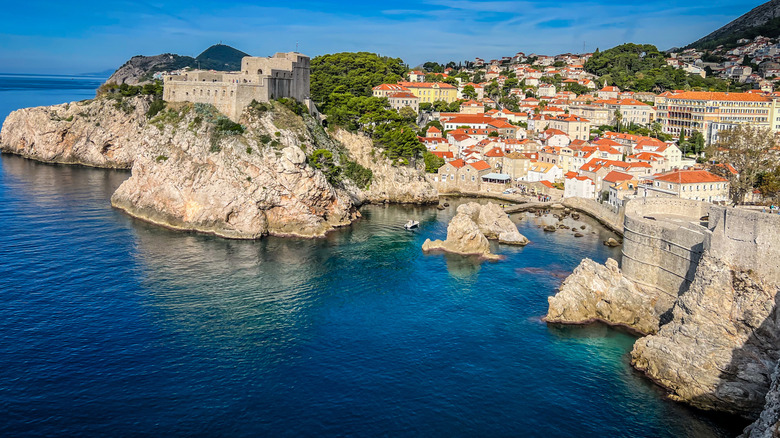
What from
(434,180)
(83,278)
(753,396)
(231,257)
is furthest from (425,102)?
(753,396)

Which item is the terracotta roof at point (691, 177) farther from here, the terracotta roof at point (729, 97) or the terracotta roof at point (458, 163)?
the terracotta roof at point (729, 97)

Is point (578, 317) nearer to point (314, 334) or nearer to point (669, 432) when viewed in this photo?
point (669, 432)

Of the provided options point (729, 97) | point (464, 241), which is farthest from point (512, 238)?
point (729, 97)

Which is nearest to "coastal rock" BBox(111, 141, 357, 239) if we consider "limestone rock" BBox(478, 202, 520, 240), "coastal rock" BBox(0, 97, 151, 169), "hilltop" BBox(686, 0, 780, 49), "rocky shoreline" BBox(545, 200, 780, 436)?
"limestone rock" BBox(478, 202, 520, 240)

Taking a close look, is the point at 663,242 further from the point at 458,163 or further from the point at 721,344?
the point at 458,163

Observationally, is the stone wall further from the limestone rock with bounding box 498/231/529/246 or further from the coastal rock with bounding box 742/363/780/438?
the coastal rock with bounding box 742/363/780/438
